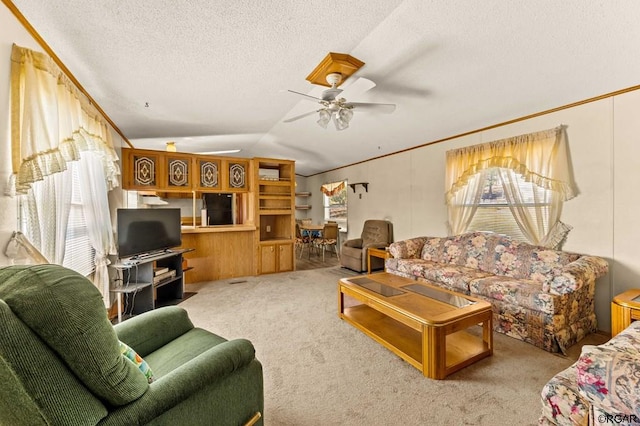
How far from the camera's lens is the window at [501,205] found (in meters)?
3.25

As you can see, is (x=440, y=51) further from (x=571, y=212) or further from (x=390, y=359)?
(x=390, y=359)

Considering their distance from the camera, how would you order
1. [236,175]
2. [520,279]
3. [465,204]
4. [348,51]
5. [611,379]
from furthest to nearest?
→ [236,175], [465,204], [520,279], [348,51], [611,379]

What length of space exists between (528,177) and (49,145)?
442cm

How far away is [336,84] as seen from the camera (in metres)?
2.74

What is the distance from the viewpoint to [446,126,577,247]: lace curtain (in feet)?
9.93

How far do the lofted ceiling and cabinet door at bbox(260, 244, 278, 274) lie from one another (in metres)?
2.53

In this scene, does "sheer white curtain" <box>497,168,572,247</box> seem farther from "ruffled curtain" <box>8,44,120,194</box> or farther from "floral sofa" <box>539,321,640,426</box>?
"ruffled curtain" <box>8,44,120,194</box>

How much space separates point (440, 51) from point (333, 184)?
522 centimetres

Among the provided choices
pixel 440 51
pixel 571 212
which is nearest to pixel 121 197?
pixel 440 51

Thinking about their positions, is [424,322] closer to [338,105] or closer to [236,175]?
[338,105]

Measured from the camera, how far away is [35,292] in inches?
30.8

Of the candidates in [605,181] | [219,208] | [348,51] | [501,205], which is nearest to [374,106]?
[348,51]

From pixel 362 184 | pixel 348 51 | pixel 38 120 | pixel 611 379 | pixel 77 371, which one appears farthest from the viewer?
pixel 362 184

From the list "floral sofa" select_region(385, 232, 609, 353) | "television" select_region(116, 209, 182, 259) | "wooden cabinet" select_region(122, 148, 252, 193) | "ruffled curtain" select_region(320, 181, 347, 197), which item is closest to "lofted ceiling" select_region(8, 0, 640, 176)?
"wooden cabinet" select_region(122, 148, 252, 193)
